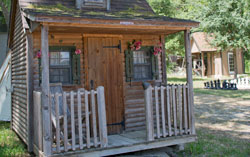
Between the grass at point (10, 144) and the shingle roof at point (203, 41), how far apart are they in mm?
21596

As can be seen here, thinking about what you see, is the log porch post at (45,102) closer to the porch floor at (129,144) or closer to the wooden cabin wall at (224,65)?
the porch floor at (129,144)

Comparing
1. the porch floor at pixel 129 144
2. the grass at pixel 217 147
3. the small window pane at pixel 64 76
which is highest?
the small window pane at pixel 64 76

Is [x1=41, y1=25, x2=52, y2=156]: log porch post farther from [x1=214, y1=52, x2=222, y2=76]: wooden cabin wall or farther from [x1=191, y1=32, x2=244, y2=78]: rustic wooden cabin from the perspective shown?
[x1=214, y1=52, x2=222, y2=76]: wooden cabin wall

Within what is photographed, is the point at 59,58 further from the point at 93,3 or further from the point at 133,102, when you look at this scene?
the point at 133,102

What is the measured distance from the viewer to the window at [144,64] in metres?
7.46

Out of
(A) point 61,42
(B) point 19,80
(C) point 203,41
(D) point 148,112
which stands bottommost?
(D) point 148,112

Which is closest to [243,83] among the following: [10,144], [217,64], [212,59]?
[217,64]

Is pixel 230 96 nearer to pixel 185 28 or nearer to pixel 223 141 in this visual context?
pixel 223 141

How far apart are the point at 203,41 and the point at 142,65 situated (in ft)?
71.8

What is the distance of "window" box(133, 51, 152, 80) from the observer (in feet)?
24.6

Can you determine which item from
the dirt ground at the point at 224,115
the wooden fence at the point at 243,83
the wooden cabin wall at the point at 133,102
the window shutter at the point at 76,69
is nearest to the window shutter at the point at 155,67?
the wooden cabin wall at the point at 133,102

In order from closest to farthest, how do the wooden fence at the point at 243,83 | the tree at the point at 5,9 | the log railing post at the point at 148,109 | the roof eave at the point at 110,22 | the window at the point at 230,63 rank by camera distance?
the roof eave at the point at 110,22, the log railing post at the point at 148,109, the tree at the point at 5,9, the wooden fence at the point at 243,83, the window at the point at 230,63

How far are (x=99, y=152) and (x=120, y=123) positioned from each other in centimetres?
176

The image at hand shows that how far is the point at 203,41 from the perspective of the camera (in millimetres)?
27859
